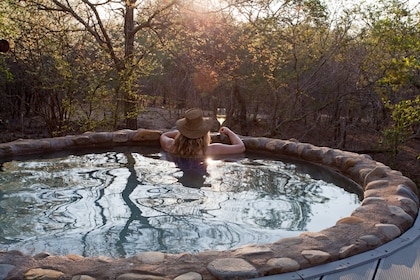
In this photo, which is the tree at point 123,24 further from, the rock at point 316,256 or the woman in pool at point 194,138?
the rock at point 316,256

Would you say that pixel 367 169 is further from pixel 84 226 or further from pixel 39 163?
pixel 39 163

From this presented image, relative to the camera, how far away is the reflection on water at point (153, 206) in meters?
2.57

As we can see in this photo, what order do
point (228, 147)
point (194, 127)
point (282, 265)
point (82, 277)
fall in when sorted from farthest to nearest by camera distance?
point (228, 147) → point (194, 127) → point (282, 265) → point (82, 277)

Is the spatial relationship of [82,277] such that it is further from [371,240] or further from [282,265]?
[371,240]

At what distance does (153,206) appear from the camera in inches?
126

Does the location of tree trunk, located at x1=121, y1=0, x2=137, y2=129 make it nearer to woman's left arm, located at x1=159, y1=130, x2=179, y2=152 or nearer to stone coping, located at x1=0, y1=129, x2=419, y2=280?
woman's left arm, located at x1=159, y1=130, x2=179, y2=152

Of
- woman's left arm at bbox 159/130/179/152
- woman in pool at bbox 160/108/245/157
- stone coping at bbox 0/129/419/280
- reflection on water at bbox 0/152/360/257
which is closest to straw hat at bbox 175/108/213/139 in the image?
woman in pool at bbox 160/108/245/157

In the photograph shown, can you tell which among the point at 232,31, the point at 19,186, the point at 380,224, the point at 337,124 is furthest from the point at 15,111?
the point at 380,224

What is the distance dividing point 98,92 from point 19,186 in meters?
3.99

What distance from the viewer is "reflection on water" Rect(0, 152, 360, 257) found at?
2.57m

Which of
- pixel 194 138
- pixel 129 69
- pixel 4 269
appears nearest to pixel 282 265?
pixel 4 269

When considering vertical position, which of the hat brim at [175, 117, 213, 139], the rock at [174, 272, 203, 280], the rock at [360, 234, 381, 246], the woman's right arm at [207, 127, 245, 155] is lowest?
the rock at [174, 272, 203, 280]

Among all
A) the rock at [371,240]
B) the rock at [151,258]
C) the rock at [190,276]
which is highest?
the rock at [371,240]

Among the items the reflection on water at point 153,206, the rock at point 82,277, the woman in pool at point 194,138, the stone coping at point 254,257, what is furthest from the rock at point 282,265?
the woman in pool at point 194,138
